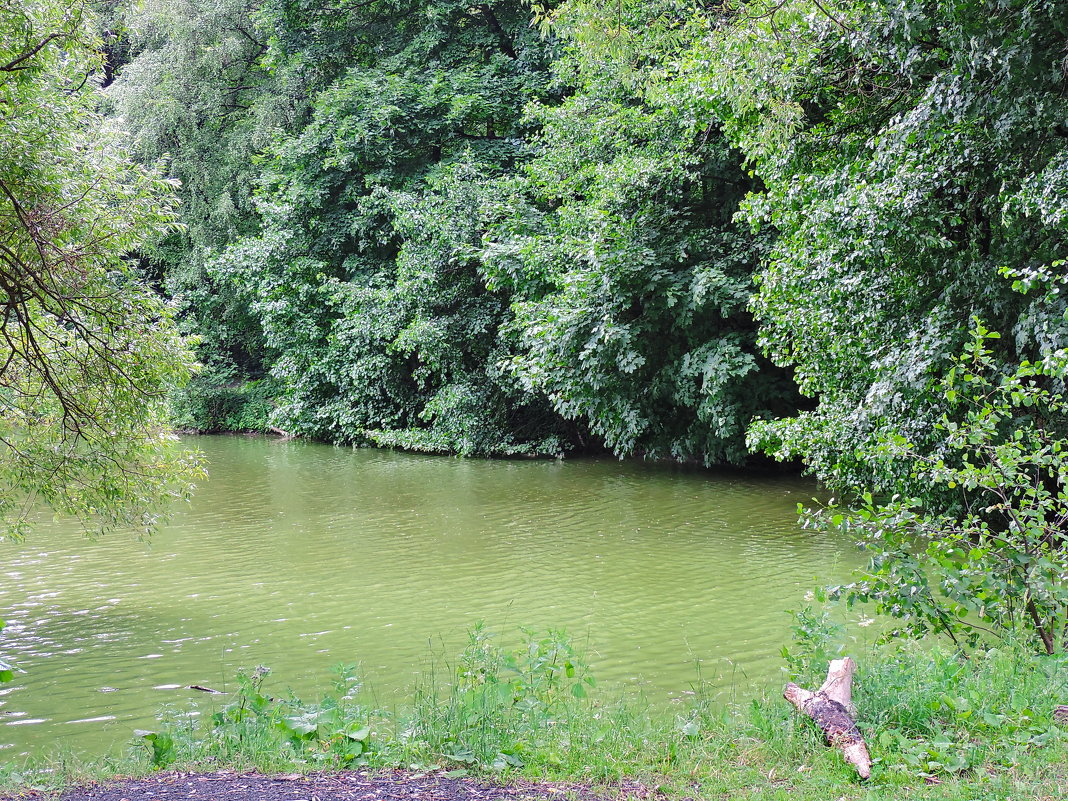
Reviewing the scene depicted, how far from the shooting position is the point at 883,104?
1047 centimetres

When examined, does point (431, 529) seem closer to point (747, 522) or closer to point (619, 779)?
point (747, 522)

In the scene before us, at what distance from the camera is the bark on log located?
4.06 metres

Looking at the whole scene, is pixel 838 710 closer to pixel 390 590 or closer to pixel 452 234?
pixel 390 590

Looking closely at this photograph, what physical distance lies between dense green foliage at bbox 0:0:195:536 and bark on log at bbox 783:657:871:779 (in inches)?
226

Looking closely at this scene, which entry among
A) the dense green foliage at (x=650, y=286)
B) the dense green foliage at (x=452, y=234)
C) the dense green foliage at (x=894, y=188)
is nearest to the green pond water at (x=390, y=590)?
the dense green foliage at (x=650, y=286)

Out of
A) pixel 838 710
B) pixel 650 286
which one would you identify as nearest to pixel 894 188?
pixel 838 710

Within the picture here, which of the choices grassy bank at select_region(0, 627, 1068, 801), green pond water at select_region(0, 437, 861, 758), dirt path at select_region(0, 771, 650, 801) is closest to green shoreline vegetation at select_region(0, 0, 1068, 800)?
grassy bank at select_region(0, 627, 1068, 801)

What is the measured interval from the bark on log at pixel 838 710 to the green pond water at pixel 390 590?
5.05 ft

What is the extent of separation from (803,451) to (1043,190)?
4215mm

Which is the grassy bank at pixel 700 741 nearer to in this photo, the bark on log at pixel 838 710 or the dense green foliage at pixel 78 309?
the bark on log at pixel 838 710

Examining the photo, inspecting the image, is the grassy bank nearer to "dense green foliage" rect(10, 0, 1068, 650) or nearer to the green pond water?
"dense green foliage" rect(10, 0, 1068, 650)

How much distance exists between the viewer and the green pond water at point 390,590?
22.0ft

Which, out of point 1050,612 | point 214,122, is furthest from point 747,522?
point 214,122

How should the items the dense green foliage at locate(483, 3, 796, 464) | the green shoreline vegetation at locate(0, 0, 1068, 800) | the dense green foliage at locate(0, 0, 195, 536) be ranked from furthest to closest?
the dense green foliage at locate(483, 3, 796, 464) < the dense green foliage at locate(0, 0, 195, 536) < the green shoreline vegetation at locate(0, 0, 1068, 800)
